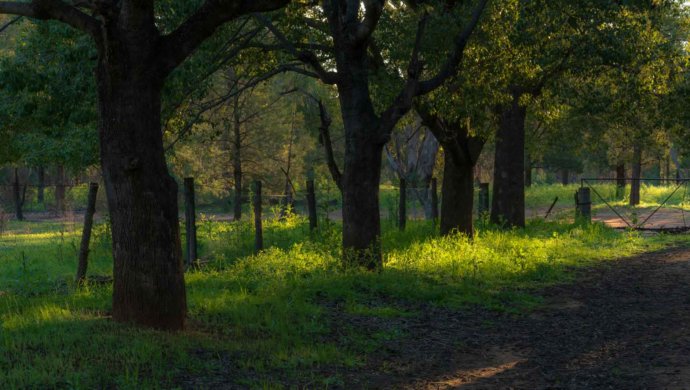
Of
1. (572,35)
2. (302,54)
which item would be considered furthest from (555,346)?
(572,35)

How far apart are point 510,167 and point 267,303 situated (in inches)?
575

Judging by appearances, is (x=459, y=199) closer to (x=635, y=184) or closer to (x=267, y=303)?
(x=267, y=303)

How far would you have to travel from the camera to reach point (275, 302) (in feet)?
35.2

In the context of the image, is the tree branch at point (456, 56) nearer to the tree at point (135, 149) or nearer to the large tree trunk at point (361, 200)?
the large tree trunk at point (361, 200)

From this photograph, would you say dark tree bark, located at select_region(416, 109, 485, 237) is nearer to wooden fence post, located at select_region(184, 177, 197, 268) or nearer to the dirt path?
the dirt path

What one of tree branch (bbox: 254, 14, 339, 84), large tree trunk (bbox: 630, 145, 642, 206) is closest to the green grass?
tree branch (bbox: 254, 14, 339, 84)

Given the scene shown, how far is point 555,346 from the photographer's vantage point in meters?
9.88

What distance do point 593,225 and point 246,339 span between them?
18.3 metres

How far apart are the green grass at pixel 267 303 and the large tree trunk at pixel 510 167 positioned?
2.44 meters

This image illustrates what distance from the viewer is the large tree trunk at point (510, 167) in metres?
23.5

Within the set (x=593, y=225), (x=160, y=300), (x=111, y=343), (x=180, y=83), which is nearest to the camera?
(x=111, y=343)

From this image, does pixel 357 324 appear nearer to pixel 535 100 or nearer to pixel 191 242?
pixel 191 242

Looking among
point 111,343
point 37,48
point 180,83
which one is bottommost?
point 111,343

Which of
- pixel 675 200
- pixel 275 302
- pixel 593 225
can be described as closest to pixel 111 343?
pixel 275 302
